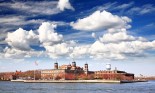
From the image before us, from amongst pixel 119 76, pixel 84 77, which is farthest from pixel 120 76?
pixel 84 77

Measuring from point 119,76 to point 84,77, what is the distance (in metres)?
20.7

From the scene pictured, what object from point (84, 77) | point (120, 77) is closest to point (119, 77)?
point (120, 77)

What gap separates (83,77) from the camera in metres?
198

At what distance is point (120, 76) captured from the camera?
19912 centimetres

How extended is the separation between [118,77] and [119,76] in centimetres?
304

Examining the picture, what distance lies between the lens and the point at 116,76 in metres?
200

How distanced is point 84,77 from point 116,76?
755 inches

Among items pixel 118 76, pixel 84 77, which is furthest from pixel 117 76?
pixel 84 77

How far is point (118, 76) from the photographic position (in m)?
198

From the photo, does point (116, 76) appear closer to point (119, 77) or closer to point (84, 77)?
point (119, 77)

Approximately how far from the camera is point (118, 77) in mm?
196000

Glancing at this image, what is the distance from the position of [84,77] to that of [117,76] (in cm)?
1951

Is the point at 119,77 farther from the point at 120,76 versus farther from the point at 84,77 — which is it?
the point at 84,77

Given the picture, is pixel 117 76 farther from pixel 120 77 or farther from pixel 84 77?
pixel 84 77
